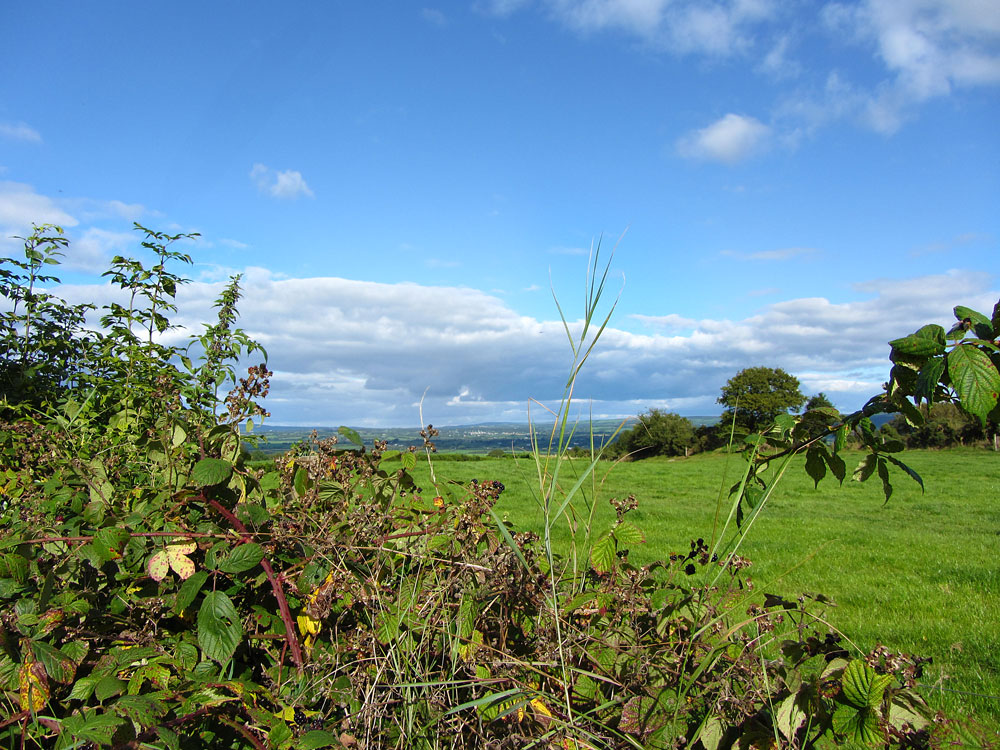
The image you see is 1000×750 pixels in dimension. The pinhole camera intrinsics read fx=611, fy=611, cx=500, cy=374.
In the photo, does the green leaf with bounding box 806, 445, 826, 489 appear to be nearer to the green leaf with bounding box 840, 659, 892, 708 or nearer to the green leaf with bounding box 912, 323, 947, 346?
the green leaf with bounding box 912, 323, 947, 346

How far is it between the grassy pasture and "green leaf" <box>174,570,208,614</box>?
86 centimetres

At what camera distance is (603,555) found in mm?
1815

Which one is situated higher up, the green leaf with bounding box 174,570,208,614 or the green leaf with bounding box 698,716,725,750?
the green leaf with bounding box 174,570,208,614

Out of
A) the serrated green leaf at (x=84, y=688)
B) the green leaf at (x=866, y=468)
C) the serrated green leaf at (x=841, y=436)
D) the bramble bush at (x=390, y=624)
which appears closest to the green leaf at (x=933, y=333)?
the bramble bush at (x=390, y=624)

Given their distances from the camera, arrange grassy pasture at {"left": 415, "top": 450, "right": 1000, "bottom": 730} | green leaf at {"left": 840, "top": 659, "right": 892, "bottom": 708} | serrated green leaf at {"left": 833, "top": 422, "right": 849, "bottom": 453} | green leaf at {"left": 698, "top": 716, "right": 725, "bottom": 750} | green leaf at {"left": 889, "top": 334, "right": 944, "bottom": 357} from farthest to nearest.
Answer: grassy pasture at {"left": 415, "top": 450, "right": 1000, "bottom": 730} → serrated green leaf at {"left": 833, "top": 422, "right": 849, "bottom": 453} → green leaf at {"left": 889, "top": 334, "right": 944, "bottom": 357} → green leaf at {"left": 698, "top": 716, "right": 725, "bottom": 750} → green leaf at {"left": 840, "top": 659, "right": 892, "bottom": 708}

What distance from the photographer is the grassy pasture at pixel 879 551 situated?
384 centimetres

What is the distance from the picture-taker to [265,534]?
164 cm

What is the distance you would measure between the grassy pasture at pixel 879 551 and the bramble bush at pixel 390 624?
8.8 inches

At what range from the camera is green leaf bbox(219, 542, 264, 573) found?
1.46 meters

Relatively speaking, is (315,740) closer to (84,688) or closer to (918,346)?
(84,688)

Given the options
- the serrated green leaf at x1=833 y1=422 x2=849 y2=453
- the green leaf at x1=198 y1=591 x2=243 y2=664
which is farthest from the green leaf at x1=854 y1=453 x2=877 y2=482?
the green leaf at x1=198 y1=591 x2=243 y2=664

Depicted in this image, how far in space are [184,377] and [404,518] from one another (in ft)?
6.80

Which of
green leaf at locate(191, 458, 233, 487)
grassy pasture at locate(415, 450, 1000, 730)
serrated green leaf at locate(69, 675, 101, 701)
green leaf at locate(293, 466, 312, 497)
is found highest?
green leaf at locate(191, 458, 233, 487)

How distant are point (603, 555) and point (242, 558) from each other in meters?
0.99
